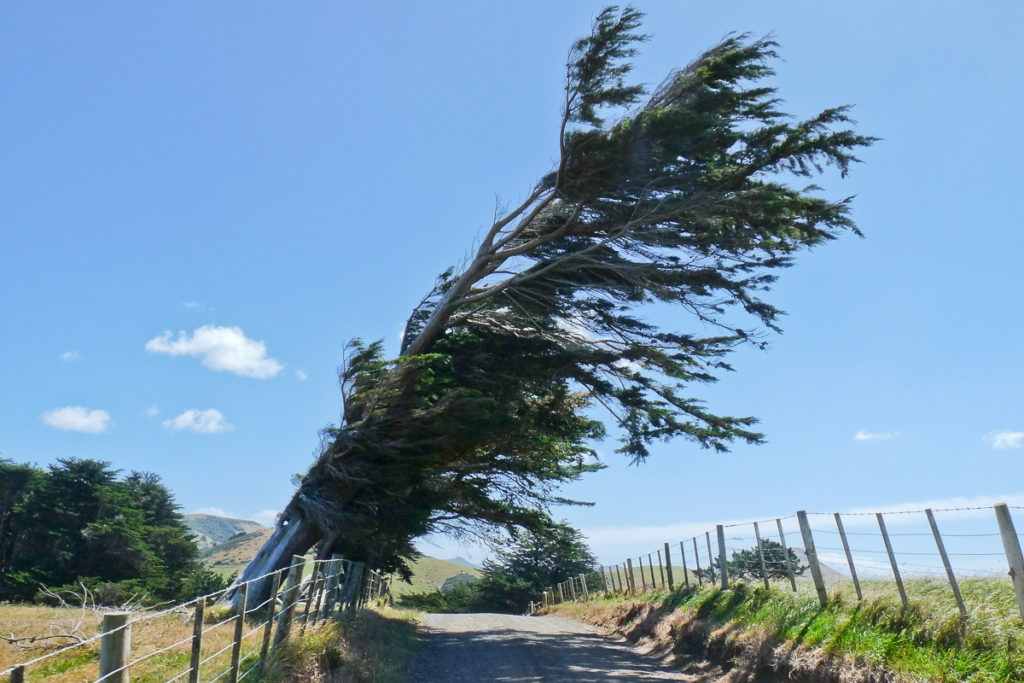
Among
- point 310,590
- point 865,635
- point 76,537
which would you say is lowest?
point 865,635

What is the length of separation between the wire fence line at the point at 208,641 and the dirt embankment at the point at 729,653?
19.2 feet

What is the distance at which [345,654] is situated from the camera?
31.7 ft

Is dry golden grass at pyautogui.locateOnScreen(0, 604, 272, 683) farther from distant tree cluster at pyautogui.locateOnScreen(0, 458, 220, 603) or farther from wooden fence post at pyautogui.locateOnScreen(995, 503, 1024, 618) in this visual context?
distant tree cluster at pyautogui.locateOnScreen(0, 458, 220, 603)

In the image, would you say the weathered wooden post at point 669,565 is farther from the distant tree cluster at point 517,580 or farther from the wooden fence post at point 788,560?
the distant tree cluster at point 517,580

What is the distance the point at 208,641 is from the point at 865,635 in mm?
7816

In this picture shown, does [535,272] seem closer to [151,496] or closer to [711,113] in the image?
[711,113]

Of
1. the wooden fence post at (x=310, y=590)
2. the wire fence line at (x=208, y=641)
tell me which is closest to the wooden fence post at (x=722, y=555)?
the wire fence line at (x=208, y=641)

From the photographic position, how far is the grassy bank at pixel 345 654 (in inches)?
304

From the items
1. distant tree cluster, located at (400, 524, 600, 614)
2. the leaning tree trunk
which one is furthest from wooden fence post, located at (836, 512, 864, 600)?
distant tree cluster, located at (400, 524, 600, 614)

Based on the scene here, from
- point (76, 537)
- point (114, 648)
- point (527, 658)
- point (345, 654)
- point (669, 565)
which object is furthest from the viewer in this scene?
point (76, 537)

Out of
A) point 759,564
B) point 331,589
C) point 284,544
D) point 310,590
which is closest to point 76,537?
point 284,544

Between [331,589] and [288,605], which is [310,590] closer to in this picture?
[288,605]

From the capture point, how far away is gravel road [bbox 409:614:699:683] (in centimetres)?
1054

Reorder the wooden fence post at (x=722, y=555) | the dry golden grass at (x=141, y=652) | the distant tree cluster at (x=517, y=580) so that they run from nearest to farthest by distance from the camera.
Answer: the dry golden grass at (x=141, y=652) < the wooden fence post at (x=722, y=555) < the distant tree cluster at (x=517, y=580)
